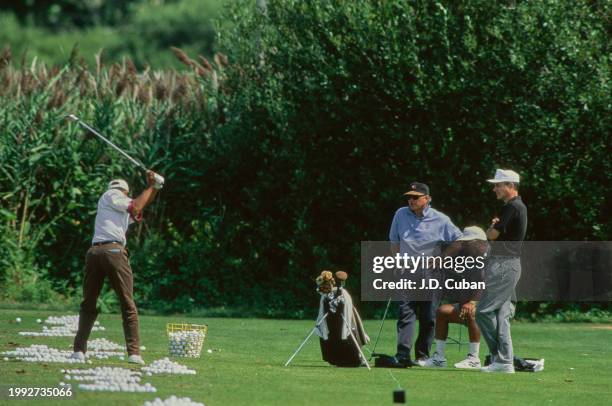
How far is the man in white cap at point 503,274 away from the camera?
14702mm

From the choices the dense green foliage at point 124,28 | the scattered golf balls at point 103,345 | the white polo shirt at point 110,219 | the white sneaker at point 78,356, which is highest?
the dense green foliage at point 124,28

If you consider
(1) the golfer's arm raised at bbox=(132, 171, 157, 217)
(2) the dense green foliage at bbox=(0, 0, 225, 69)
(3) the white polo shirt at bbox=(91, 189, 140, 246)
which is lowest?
(3) the white polo shirt at bbox=(91, 189, 140, 246)

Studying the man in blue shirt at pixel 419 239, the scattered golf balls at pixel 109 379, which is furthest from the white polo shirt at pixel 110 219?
the man in blue shirt at pixel 419 239

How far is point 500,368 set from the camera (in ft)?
49.4

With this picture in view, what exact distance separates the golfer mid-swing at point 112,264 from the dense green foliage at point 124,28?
55.1 m

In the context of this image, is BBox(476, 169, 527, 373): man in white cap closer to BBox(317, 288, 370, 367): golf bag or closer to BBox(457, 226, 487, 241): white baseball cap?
BBox(457, 226, 487, 241): white baseball cap

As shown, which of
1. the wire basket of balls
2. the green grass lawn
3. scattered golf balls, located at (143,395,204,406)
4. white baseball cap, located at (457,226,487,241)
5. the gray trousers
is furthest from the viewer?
white baseball cap, located at (457,226,487,241)

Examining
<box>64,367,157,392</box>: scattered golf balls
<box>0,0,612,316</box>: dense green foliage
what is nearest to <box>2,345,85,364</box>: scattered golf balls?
<box>64,367,157,392</box>: scattered golf balls

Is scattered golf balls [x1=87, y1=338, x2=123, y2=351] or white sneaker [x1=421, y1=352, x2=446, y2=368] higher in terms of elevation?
scattered golf balls [x1=87, y1=338, x2=123, y2=351]

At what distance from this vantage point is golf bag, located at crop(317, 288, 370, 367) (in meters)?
15.3

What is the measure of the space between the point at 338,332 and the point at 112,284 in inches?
102

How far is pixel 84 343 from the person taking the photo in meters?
14.4

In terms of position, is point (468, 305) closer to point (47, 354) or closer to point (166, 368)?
point (166, 368)

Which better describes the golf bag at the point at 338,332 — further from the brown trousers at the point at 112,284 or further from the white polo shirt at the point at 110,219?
the white polo shirt at the point at 110,219
